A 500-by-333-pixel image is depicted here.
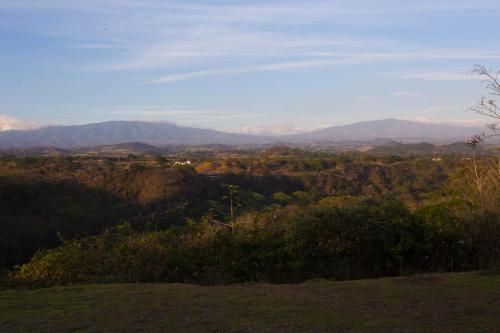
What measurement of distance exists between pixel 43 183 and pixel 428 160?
1400 inches

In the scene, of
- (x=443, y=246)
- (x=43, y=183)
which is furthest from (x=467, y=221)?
(x=43, y=183)

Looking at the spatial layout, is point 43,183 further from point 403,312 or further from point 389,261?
point 403,312

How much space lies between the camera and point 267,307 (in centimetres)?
471

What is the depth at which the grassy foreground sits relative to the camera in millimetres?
4152

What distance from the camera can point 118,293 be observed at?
5.32 m

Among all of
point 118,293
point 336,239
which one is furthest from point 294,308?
point 336,239

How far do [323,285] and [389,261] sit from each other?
6.03ft

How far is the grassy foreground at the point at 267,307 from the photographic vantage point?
163 inches

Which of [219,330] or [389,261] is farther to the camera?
[389,261]

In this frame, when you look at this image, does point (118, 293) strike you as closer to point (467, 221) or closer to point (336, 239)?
point (336, 239)

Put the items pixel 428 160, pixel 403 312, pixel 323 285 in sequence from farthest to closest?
1. pixel 428 160
2. pixel 323 285
3. pixel 403 312

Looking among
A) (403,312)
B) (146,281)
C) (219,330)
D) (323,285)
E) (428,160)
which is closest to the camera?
(219,330)

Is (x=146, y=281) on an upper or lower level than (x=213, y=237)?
lower

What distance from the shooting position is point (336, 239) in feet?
24.1
